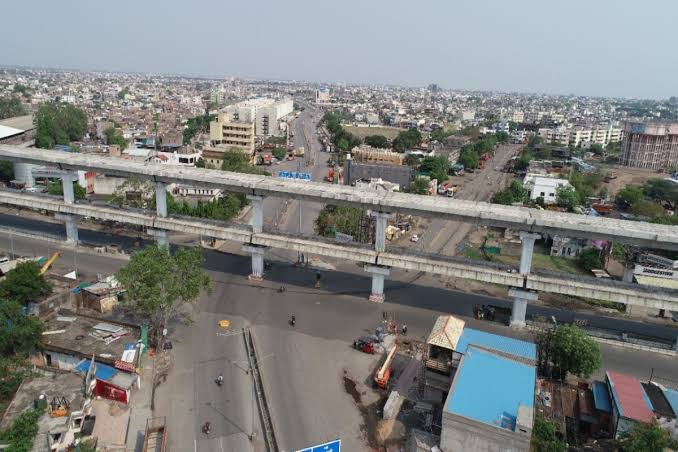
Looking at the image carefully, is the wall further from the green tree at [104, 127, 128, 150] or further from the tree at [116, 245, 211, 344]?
the green tree at [104, 127, 128, 150]

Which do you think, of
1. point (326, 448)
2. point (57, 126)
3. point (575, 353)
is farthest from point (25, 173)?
point (326, 448)

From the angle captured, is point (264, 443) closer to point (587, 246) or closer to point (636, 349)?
point (636, 349)

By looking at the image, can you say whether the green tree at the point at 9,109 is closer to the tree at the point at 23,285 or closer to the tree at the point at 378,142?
the tree at the point at 378,142

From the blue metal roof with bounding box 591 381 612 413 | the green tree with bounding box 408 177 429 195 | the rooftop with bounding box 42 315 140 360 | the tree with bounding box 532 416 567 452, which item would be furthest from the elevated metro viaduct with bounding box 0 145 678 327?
the green tree with bounding box 408 177 429 195

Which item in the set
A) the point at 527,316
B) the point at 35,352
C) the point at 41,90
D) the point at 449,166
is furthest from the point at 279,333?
the point at 41,90

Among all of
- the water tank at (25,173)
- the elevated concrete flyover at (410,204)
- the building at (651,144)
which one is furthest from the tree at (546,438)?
the building at (651,144)
